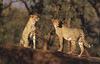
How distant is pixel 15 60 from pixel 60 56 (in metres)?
1.52

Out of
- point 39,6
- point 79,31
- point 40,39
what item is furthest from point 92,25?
point 79,31

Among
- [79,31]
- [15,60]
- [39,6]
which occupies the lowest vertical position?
[15,60]

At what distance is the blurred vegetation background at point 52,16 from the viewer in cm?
2239

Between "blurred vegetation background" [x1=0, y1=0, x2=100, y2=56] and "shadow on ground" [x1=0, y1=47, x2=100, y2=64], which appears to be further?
"blurred vegetation background" [x1=0, y1=0, x2=100, y2=56]

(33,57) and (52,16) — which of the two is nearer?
(33,57)

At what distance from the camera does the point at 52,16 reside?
869 inches

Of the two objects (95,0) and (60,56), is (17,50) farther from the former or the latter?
(95,0)

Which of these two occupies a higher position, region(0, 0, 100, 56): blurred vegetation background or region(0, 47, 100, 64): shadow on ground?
region(0, 0, 100, 56): blurred vegetation background

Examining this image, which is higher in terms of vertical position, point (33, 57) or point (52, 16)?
point (52, 16)

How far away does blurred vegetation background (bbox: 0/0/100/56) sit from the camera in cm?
2239

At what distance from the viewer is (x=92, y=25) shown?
27.4 m

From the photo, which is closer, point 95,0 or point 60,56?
point 60,56

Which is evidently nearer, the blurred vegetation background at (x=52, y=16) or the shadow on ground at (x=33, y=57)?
the shadow on ground at (x=33, y=57)

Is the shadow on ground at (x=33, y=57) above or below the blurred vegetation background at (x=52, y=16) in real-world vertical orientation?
below
